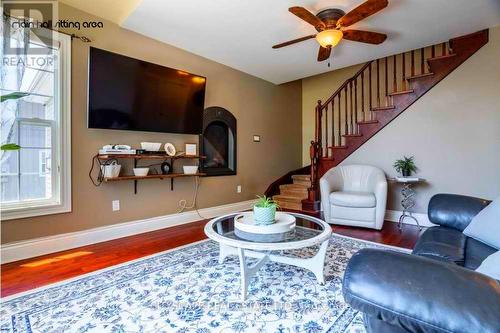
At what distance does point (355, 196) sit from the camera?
348 centimetres

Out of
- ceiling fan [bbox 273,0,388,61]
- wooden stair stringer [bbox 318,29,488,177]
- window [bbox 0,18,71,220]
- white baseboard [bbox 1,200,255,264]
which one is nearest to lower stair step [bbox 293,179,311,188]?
wooden stair stringer [bbox 318,29,488,177]

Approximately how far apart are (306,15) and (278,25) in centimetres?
66

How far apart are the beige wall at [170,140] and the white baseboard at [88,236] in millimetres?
63

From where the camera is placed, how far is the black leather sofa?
0.62 metres

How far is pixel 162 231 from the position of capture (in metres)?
3.38

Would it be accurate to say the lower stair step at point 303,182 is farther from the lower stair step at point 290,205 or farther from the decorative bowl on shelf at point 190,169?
the decorative bowl on shelf at point 190,169

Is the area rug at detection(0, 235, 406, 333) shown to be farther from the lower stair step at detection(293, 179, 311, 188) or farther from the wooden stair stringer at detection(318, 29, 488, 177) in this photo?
the lower stair step at detection(293, 179, 311, 188)

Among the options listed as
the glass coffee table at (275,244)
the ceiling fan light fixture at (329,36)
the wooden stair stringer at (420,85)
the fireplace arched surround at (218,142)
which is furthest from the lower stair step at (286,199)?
the ceiling fan light fixture at (329,36)

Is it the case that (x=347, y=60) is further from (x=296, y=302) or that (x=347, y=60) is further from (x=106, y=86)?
(x=296, y=302)

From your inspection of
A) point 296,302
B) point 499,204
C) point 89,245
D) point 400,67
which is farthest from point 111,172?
point 400,67

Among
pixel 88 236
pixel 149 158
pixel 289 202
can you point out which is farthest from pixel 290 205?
pixel 88 236

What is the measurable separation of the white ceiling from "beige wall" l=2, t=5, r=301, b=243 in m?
Result: 0.27

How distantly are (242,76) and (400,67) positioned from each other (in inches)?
110

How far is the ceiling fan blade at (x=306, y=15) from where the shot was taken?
229 centimetres
